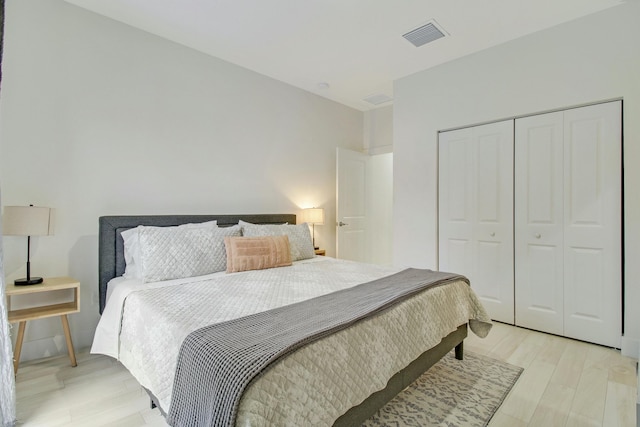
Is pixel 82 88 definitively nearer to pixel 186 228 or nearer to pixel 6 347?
pixel 186 228

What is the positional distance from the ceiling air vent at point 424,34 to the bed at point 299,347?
218 cm

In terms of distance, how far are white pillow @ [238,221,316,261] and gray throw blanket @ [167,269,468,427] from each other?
1.38 meters

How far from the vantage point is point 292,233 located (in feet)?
10.2

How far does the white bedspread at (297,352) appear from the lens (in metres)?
1.06

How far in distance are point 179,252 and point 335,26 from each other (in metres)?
2.34

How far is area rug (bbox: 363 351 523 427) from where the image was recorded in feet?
5.42

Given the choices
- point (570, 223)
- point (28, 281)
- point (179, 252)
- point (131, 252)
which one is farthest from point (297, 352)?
point (570, 223)

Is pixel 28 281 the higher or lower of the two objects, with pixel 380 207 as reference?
lower

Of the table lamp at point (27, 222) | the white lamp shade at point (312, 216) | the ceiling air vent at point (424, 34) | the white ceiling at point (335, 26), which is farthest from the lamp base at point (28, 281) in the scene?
the ceiling air vent at point (424, 34)

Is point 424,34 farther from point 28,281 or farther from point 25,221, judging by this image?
point 28,281

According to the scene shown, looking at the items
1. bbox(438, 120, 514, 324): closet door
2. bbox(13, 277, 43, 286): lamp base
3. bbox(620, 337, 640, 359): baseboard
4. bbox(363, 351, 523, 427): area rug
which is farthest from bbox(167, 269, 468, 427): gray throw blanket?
bbox(620, 337, 640, 359): baseboard

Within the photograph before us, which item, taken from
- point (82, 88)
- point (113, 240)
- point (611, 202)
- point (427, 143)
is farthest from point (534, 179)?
point (82, 88)

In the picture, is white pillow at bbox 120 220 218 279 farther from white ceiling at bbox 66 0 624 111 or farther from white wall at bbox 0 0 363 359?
white ceiling at bbox 66 0 624 111

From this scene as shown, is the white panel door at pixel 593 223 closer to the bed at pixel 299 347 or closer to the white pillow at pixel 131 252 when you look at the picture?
the bed at pixel 299 347
